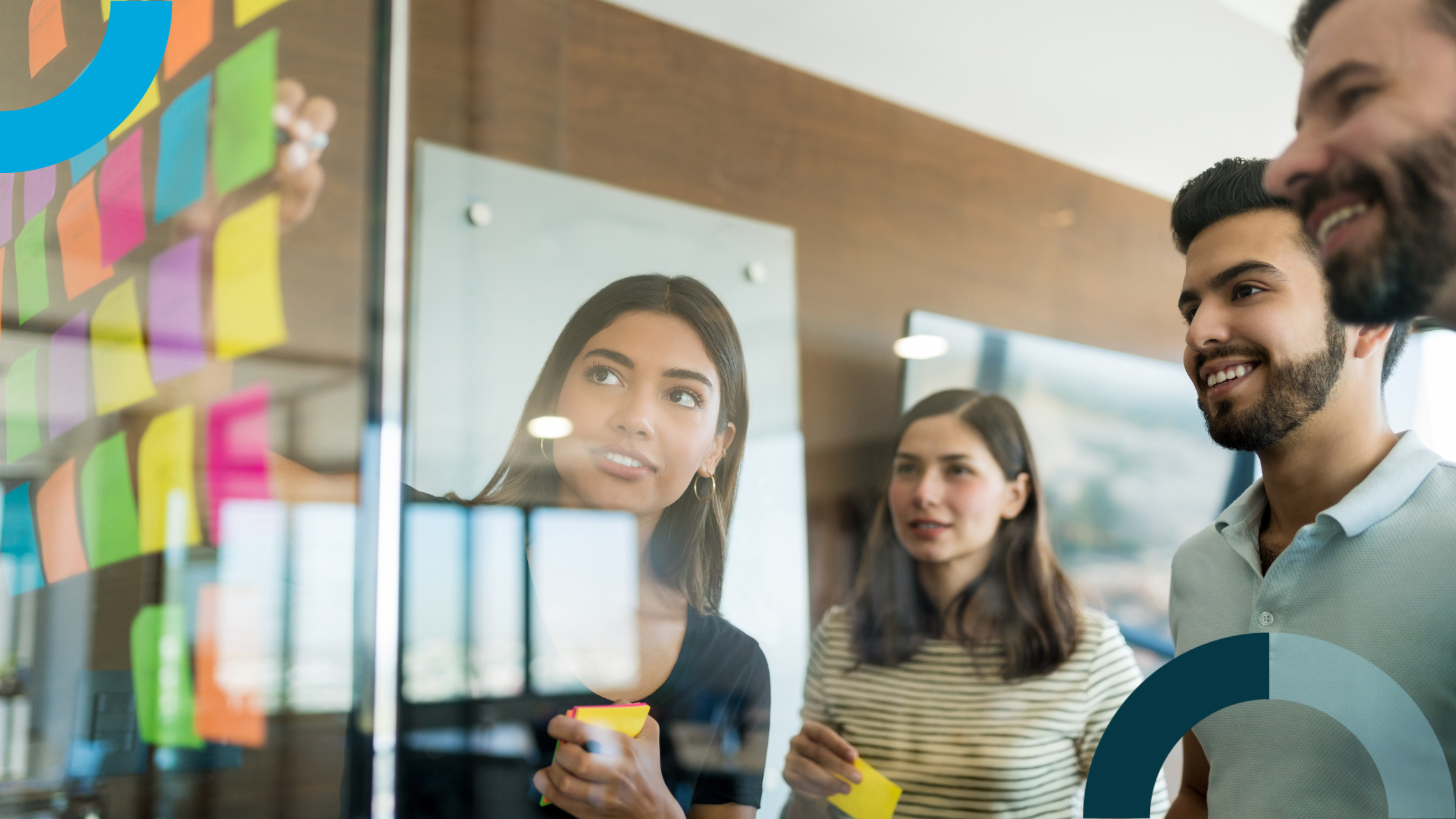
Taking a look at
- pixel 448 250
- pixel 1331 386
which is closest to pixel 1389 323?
pixel 1331 386

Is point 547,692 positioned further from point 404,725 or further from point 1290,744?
point 1290,744

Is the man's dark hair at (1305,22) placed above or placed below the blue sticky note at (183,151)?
below

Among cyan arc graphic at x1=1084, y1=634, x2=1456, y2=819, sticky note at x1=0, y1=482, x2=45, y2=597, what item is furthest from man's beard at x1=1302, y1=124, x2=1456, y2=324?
sticky note at x1=0, y1=482, x2=45, y2=597

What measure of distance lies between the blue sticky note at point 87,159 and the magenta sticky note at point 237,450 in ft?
1.25

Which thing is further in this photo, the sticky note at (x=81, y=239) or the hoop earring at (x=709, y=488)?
the sticky note at (x=81, y=239)

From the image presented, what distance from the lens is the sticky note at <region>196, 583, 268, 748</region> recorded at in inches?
55.6

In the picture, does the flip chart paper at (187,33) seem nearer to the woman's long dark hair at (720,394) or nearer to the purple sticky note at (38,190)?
the purple sticky note at (38,190)

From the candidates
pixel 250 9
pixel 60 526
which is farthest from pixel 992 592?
pixel 250 9

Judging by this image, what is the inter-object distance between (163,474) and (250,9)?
0.79 metres

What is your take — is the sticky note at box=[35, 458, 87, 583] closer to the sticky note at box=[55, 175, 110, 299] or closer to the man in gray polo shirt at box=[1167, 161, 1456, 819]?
the sticky note at box=[55, 175, 110, 299]

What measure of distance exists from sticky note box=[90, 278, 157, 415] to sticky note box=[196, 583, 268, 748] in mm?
312

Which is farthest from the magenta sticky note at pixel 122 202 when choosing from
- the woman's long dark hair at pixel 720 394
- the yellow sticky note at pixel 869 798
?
the yellow sticky note at pixel 869 798

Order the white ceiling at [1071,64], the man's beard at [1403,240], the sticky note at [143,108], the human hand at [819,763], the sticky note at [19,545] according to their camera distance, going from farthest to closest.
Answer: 1. the sticky note at [143,108]
2. the sticky note at [19,545]
3. the human hand at [819,763]
4. the white ceiling at [1071,64]
5. the man's beard at [1403,240]

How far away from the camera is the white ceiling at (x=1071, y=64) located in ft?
2.94
